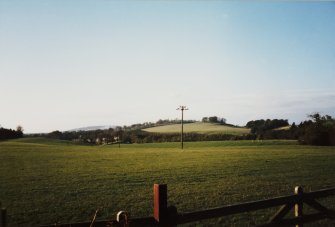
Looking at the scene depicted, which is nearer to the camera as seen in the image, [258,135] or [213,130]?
[258,135]

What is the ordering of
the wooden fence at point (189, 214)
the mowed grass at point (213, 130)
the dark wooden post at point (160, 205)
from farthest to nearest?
1. the mowed grass at point (213, 130)
2. the dark wooden post at point (160, 205)
3. the wooden fence at point (189, 214)

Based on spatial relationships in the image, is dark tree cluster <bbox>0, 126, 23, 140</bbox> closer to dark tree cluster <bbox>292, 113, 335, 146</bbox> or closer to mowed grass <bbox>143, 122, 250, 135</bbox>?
mowed grass <bbox>143, 122, 250, 135</bbox>

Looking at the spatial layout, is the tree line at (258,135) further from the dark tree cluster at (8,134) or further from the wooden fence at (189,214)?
the wooden fence at (189,214)

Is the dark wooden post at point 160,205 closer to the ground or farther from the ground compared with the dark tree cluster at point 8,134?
closer to the ground

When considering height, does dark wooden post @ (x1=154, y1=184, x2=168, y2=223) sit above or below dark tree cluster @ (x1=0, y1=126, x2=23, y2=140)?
below

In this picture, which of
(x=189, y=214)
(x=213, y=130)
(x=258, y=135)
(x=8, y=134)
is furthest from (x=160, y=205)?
(x=213, y=130)

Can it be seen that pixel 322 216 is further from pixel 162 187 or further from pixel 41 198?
pixel 41 198

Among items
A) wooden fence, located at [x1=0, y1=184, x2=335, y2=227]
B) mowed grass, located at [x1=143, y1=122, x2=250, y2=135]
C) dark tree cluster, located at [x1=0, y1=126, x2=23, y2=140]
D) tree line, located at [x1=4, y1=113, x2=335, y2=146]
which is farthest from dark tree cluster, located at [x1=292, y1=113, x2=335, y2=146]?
dark tree cluster, located at [x1=0, y1=126, x2=23, y2=140]

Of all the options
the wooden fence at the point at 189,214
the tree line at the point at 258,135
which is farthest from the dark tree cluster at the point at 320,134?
the wooden fence at the point at 189,214

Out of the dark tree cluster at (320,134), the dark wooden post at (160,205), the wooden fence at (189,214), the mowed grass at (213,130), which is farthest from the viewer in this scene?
the mowed grass at (213,130)

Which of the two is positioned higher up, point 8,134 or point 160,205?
point 8,134

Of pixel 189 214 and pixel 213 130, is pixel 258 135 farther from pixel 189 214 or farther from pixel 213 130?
pixel 189 214

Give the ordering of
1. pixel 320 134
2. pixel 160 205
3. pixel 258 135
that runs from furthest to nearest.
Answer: pixel 258 135, pixel 320 134, pixel 160 205

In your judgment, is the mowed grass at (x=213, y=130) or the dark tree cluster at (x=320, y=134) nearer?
the dark tree cluster at (x=320, y=134)
